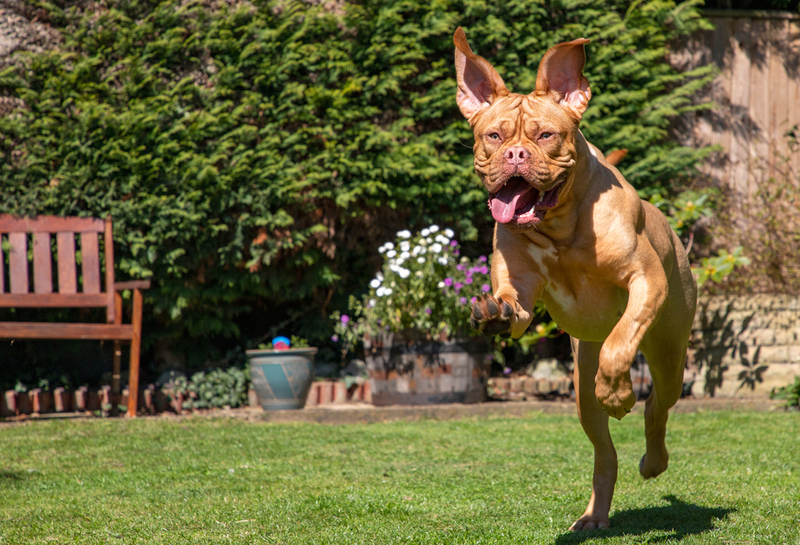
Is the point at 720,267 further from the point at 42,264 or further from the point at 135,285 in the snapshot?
the point at 42,264

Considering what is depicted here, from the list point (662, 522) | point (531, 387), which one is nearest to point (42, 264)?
point (531, 387)

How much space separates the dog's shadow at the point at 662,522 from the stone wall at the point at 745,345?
3.98 meters

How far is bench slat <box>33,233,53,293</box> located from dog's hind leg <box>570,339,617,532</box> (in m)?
5.20

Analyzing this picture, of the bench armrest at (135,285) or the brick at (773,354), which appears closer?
the bench armrest at (135,285)


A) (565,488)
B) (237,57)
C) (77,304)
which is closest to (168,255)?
(77,304)

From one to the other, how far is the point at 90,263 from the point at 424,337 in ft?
10.0

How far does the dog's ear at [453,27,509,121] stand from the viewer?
2.83 meters

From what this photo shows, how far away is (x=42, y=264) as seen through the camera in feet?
21.9

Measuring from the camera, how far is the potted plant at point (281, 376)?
21.7 ft

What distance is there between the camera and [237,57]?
725 cm

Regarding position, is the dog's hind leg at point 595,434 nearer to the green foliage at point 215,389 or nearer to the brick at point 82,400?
Result: the green foliage at point 215,389

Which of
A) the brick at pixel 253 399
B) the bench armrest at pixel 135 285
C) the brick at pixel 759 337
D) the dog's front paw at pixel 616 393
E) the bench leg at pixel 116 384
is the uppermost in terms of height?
the bench armrest at pixel 135 285

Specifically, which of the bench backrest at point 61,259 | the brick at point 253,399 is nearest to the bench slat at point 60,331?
the bench backrest at point 61,259

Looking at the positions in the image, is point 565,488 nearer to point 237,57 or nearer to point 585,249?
point 585,249
